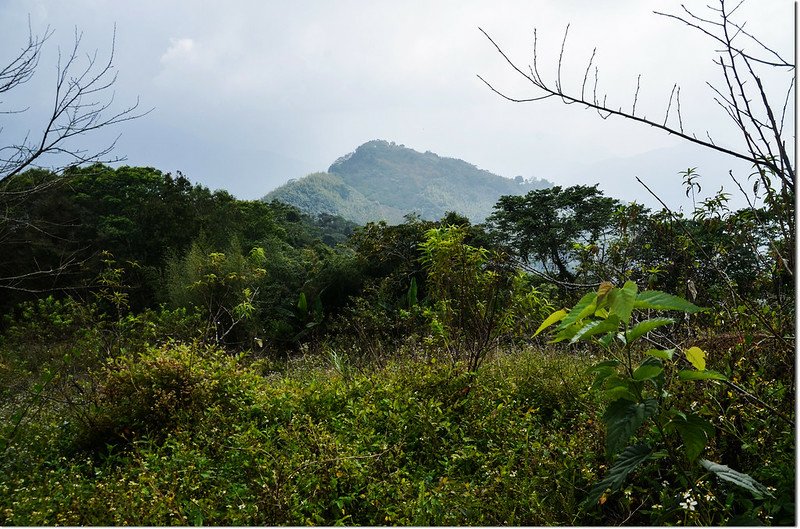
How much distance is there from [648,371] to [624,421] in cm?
17

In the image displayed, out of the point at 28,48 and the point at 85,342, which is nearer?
the point at 28,48

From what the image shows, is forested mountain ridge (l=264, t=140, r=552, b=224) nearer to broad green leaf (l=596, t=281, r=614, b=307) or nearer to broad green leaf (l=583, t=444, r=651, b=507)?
broad green leaf (l=583, t=444, r=651, b=507)

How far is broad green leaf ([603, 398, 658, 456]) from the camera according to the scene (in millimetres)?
1554

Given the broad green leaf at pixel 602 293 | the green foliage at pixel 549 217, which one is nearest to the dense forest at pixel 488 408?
the broad green leaf at pixel 602 293

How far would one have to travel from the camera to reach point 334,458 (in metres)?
2.43

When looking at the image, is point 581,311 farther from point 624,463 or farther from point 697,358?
point 624,463

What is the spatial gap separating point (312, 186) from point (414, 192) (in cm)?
1479

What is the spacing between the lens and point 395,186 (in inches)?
2349

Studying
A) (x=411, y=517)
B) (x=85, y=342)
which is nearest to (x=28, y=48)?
(x=411, y=517)

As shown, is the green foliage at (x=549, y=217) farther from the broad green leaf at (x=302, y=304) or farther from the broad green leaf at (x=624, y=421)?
the broad green leaf at (x=624, y=421)

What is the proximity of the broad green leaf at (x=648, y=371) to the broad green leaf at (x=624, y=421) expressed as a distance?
73mm

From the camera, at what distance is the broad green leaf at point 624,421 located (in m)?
1.55

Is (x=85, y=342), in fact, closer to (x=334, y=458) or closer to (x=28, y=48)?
(x=28, y=48)

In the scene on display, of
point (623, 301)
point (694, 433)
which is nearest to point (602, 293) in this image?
point (623, 301)
